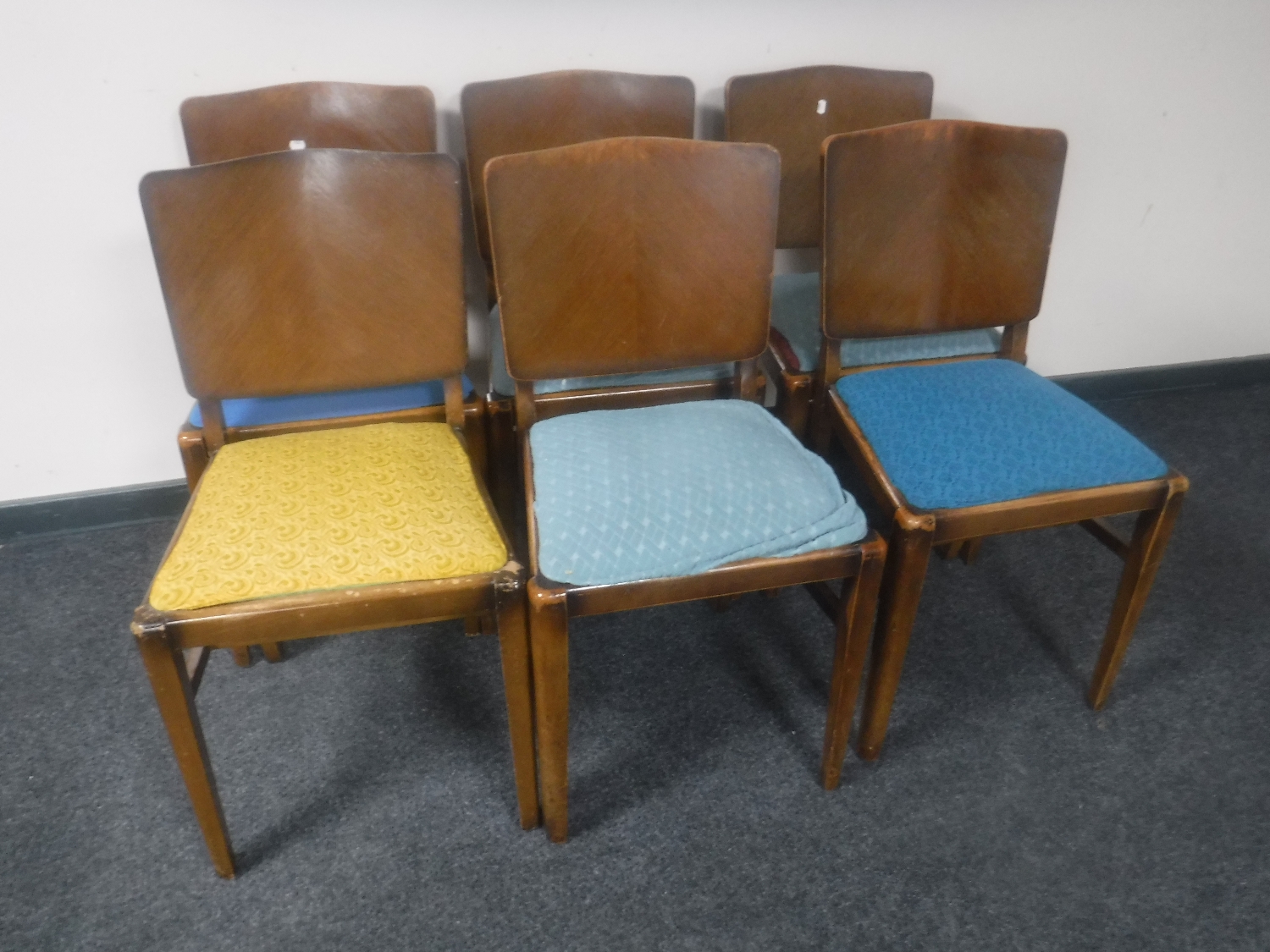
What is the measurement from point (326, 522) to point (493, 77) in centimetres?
99

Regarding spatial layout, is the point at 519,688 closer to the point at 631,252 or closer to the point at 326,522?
the point at 326,522

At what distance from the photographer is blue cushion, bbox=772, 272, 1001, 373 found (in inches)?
59.8

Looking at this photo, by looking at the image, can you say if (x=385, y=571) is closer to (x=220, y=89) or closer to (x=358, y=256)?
(x=358, y=256)

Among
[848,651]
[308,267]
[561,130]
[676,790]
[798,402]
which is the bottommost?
[676,790]

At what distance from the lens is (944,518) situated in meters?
1.15

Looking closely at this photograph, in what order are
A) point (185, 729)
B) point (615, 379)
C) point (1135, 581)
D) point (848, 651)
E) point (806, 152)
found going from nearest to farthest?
point (185, 729) → point (848, 651) → point (1135, 581) → point (615, 379) → point (806, 152)

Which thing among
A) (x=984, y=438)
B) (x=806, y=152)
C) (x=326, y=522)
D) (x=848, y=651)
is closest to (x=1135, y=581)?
(x=984, y=438)

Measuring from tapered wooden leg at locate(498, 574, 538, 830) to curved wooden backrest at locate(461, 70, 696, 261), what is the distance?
0.82m

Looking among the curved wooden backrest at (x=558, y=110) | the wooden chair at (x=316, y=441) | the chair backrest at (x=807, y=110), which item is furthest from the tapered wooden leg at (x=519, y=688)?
the chair backrest at (x=807, y=110)

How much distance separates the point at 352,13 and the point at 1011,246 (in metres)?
1.20

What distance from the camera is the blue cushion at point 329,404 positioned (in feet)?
4.44

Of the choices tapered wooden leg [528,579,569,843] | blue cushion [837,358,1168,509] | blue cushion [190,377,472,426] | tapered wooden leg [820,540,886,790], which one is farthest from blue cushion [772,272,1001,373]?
tapered wooden leg [528,579,569,843]

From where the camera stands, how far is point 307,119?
148 centimetres

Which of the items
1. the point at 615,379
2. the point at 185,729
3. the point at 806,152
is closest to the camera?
the point at 185,729
